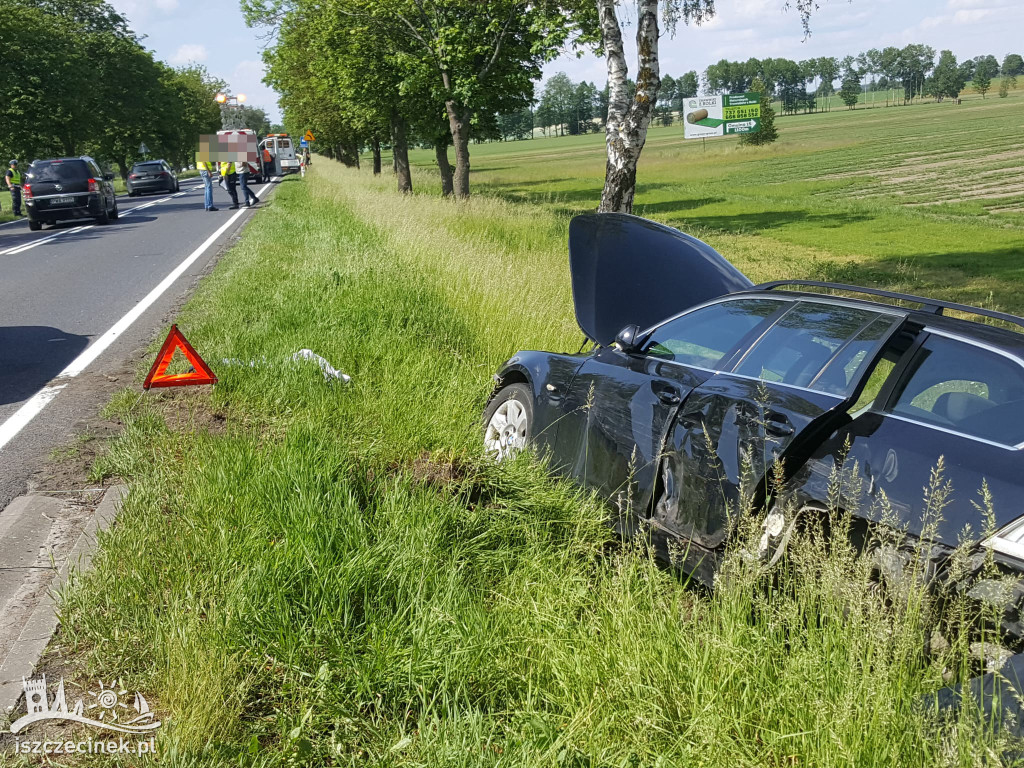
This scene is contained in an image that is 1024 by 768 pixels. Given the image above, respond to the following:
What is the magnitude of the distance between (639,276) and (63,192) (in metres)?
23.2

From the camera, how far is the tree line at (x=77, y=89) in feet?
141

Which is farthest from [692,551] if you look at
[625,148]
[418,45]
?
[418,45]

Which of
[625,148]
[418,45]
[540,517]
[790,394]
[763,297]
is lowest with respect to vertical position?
[540,517]

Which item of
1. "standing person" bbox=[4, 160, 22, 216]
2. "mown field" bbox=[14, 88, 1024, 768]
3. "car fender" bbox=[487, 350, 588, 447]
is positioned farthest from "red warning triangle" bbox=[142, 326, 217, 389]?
"standing person" bbox=[4, 160, 22, 216]

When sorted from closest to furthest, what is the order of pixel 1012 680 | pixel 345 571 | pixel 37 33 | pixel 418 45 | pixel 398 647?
pixel 1012 680 < pixel 398 647 < pixel 345 571 < pixel 418 45 < pixel 37 33

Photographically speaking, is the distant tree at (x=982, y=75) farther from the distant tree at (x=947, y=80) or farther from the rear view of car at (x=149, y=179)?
the rear view of car at (x=149, y=179)

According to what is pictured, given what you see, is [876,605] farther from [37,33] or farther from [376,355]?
[37,33]

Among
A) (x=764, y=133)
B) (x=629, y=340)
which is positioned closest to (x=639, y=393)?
(x=629, y=340)

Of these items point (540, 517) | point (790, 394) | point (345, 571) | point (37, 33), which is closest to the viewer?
point (345, 571)

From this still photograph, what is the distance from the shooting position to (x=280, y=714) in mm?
2625

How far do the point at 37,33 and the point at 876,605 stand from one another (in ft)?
176

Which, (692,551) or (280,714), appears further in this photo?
(692,551)

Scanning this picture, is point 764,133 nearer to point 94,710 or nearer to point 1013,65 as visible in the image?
point 94,710

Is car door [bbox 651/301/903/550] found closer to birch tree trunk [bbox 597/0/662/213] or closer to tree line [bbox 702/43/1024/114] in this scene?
birch tree trunk [bbox 597/0/662/213]
